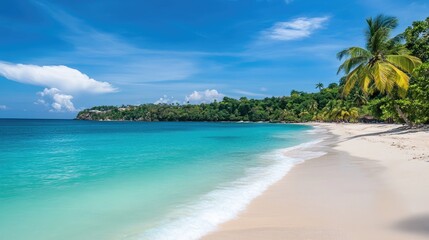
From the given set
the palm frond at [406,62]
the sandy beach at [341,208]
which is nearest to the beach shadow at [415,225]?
the sandy beach at [341,208]

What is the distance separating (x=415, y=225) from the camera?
4.68m

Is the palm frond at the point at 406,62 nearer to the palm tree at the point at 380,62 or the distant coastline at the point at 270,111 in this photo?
the palm tree at the point at 380,62

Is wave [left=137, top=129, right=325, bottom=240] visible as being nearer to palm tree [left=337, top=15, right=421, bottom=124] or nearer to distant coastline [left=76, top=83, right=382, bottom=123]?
palm tree [left=337, top=15, right=421, bottom=124]

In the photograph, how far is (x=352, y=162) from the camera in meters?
12.3

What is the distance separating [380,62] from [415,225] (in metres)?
20.9

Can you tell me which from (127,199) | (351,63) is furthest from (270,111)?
(127,199)

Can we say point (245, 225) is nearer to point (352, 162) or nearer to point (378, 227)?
point (378, 227)

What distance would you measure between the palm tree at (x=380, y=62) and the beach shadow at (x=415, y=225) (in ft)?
58.9

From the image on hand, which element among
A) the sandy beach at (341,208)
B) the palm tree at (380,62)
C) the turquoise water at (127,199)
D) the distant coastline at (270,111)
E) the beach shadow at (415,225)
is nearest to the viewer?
the beach shadow at (415,225)

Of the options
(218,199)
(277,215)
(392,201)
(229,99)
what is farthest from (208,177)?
(229,99)

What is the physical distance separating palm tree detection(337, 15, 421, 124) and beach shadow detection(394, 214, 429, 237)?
707 inches

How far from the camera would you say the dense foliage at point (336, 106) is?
2292 centimetres

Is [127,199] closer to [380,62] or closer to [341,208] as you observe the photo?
[341,208]

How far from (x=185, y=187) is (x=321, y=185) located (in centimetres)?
372
